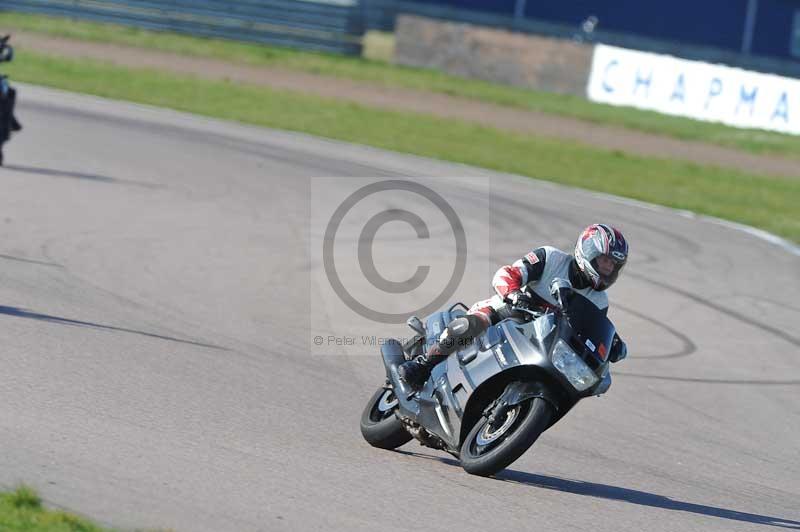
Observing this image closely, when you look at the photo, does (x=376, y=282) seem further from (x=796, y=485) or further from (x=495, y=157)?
(x=495, y=157)

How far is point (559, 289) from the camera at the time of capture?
5.96 meters

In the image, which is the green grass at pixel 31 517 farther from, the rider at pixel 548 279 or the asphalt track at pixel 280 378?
the rider at pixel 548 279

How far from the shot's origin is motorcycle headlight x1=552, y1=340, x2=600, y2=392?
5.82 meters

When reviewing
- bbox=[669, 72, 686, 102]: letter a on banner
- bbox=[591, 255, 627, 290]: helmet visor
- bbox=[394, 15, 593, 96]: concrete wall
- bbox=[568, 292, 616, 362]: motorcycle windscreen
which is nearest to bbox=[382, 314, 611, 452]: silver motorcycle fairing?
bbox=[568, 292, 616, 362]: motorcycle windscreen

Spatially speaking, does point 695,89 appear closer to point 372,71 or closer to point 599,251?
point 372,71

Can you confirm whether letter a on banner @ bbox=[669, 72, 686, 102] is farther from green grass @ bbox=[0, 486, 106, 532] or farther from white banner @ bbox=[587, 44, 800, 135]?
green grass @ bbox=[0, 486, 106, 532]

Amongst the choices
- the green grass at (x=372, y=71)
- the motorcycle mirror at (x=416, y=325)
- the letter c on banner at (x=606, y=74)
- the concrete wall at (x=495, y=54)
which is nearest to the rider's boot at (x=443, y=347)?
the motorcycle mirror at (x=416, y=325)

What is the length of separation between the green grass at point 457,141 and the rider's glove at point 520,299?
40.3ft

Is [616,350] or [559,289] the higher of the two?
[559,289]

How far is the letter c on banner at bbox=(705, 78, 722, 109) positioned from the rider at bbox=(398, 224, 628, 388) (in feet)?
70.4

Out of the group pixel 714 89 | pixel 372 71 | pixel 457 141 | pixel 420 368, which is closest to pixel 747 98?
pixel 714 89

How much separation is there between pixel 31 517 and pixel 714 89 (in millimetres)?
24128

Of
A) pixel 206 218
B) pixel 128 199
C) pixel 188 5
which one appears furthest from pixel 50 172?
pixel 188 5

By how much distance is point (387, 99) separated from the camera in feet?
90.4
